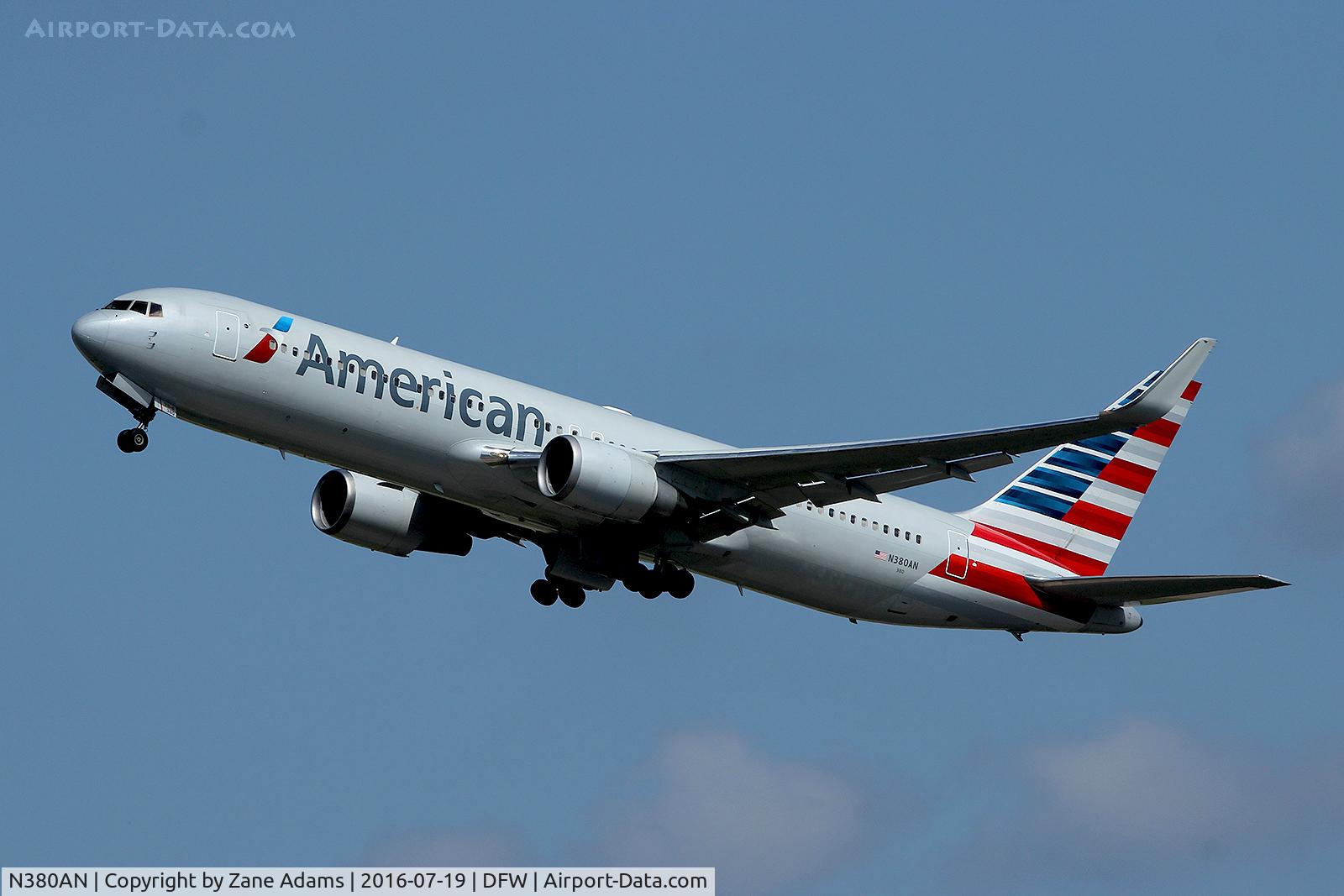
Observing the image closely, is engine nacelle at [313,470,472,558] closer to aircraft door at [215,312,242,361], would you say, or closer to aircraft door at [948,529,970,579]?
aircraft door at [215,312,242,361]

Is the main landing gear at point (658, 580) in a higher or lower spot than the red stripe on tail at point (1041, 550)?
lower

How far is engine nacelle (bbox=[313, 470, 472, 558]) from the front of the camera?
40.4m

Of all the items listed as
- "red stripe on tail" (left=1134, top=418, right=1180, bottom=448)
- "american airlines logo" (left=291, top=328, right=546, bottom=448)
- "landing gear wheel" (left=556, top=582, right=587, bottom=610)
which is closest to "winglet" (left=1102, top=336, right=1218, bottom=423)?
"red stripe on tail" (left=1134, top=418, right=1180, bottom=448)

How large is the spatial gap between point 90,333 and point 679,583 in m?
13.0

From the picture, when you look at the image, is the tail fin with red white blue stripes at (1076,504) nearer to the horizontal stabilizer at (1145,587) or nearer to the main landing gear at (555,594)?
the horizontal stabilizer at (1145,587)

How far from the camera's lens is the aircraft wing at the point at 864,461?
32781 millimetres

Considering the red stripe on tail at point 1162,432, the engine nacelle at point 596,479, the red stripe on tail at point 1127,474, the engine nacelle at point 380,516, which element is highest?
the red stripe on tail at point 1162,432

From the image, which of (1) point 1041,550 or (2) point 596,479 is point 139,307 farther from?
(1) point 1041,550

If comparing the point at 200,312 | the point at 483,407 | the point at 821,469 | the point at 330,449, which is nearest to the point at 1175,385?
the point at 821,469

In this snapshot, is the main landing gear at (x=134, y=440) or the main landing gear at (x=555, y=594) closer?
the main landing gear at (x=134, y=440)

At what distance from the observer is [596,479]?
1383 inches

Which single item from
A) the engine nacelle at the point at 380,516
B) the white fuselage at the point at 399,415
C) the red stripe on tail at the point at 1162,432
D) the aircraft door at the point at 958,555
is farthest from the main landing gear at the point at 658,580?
Result: the red stripe on tail at the point at 1162,432

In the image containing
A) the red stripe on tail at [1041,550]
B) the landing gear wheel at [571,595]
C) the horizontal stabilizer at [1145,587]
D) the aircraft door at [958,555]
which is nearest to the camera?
the horizontal stabilizer at [1145,587]

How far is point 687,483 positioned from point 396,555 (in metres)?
8.07
